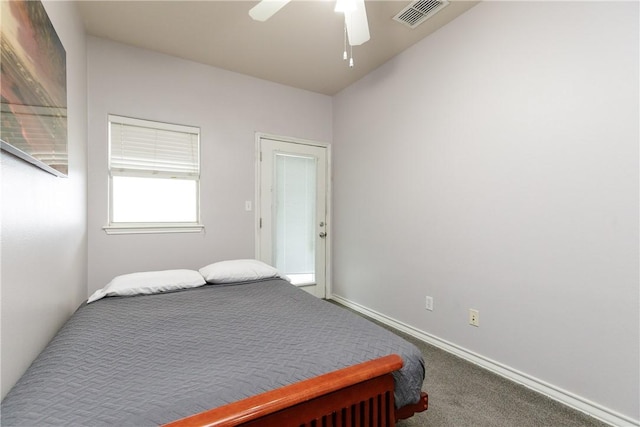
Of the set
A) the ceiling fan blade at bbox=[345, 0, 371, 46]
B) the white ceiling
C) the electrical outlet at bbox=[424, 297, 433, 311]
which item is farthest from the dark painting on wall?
the electrical outlet at bbox=[424, 297, 433, 311]

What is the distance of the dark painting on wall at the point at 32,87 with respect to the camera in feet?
3.20

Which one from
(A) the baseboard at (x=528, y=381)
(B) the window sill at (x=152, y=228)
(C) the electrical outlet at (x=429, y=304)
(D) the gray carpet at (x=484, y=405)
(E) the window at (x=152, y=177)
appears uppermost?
(E) the window at (x=152, y=177)

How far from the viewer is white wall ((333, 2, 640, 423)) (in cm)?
154

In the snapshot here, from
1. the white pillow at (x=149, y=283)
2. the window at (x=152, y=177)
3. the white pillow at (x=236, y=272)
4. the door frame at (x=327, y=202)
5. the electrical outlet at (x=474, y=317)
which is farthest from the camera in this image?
the door frame at (x=327, y=202)

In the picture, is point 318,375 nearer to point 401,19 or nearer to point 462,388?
point 462,388

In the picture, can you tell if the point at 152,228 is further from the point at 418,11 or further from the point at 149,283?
the point at 418,11

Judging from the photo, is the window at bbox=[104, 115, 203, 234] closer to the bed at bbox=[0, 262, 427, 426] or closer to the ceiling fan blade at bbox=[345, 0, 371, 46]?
the bed at bbox=[0, 262, 427, 426]

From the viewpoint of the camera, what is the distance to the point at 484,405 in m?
1.70

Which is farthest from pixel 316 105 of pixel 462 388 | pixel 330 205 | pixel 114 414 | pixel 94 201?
pixel 114 414

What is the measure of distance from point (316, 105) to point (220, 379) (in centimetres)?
338

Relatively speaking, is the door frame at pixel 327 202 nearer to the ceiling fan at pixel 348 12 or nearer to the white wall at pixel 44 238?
the white wall at pixel 44 238

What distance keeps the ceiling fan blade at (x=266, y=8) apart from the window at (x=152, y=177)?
1.62 meters

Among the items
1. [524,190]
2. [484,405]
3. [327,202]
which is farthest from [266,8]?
[484,405]

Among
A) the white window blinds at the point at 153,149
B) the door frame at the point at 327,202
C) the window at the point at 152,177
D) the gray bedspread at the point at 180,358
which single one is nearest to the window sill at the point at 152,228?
the window at the point at 152,177
